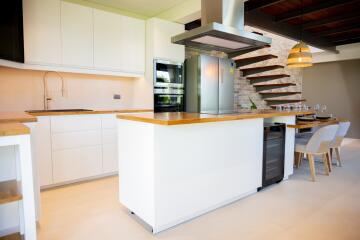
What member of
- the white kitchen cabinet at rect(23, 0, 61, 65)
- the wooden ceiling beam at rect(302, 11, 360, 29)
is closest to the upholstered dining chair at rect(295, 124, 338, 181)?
the wooden ceiling beam at rect(302, 11, 360, 29)

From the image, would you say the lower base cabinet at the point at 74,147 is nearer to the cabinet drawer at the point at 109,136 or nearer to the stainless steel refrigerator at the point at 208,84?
the cabinet drawer at the point at 109,136

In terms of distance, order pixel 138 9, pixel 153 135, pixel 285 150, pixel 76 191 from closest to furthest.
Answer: pixel 153 135 < pixel 76 191 < pixel 285 150 < pixel 138 9

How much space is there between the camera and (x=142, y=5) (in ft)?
12.4

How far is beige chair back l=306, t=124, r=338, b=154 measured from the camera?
3120 mm

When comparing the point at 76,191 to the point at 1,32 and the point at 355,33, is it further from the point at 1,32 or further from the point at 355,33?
the point at 355,33

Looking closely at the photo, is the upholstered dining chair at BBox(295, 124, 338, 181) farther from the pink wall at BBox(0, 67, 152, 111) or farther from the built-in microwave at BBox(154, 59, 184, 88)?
the pink wall at BBox(0, 67, 152, 111)

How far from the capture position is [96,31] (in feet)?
11.2

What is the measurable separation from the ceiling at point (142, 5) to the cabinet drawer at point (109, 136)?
2008mm

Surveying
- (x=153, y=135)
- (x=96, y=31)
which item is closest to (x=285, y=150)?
(x=153, y=135)

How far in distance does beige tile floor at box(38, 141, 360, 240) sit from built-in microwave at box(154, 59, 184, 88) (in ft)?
5.98

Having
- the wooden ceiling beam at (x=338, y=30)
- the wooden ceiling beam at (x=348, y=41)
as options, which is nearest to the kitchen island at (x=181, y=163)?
the wooden ceiling beam at (x=338, y=30)

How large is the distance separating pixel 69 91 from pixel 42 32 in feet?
2.91

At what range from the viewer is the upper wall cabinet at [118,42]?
3449mm

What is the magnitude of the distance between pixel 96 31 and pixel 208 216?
290 cm
